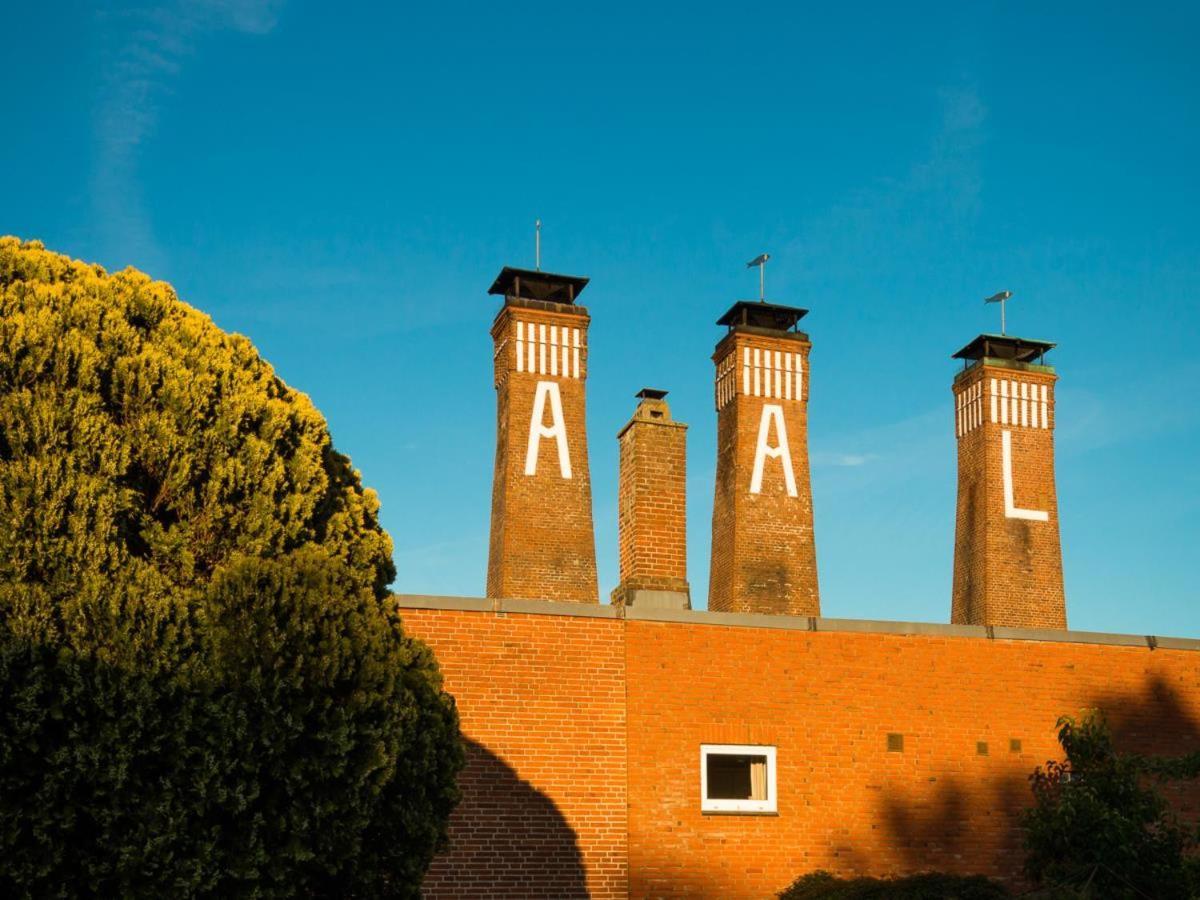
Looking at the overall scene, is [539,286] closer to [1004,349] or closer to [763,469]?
[763,469]

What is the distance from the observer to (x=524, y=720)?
16.1 metres

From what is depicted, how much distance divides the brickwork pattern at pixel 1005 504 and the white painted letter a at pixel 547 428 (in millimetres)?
11588

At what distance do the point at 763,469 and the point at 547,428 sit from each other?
560 centimetres

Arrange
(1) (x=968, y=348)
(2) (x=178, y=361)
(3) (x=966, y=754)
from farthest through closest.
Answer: (1) (x=968, y=348), (3) (x=966, y=754), (2) (x=178, y=361)

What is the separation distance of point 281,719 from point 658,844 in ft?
22.9

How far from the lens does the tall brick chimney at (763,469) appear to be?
33.7 m

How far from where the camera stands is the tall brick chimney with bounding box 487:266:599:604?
3216 cm

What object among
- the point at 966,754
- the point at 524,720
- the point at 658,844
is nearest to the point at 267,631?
the point at 524,720

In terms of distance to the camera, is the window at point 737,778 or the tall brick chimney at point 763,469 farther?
the tall brick chimney at point 763,469

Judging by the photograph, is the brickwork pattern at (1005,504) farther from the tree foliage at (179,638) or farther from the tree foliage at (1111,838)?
the tree foliage at (179,638)

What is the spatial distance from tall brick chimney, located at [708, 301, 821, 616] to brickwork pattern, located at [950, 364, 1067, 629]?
206 inches

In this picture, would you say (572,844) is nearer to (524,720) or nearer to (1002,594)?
(524,720)

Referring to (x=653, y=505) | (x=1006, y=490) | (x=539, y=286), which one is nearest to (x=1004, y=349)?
(x=1006, y=490)

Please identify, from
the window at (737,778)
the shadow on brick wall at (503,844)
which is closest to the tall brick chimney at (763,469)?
the window at (737,778)
